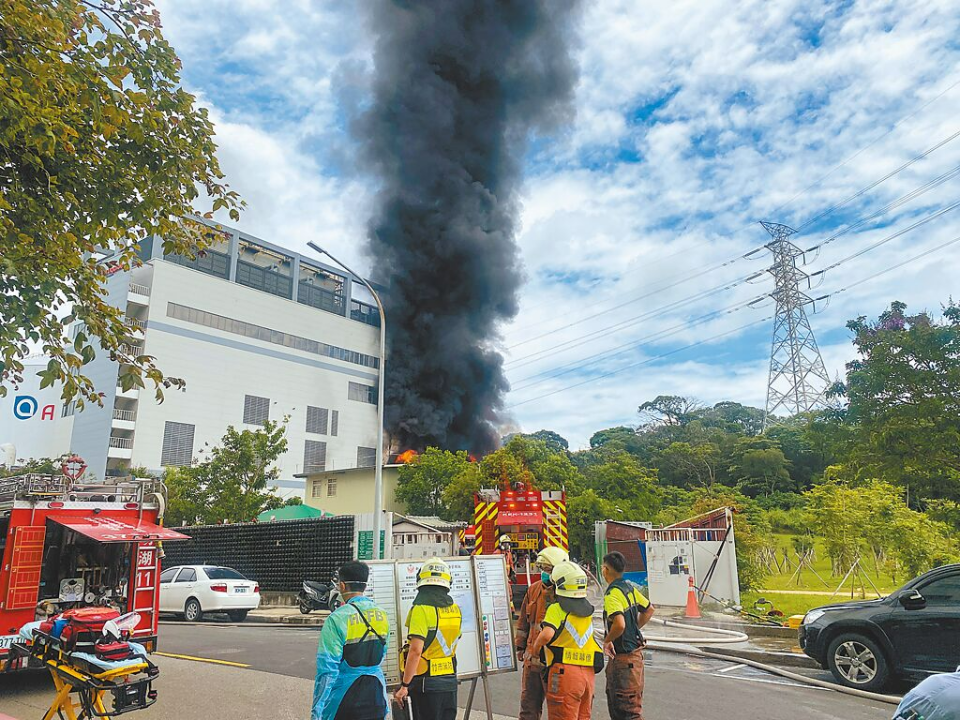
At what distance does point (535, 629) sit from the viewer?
5688 millimetres

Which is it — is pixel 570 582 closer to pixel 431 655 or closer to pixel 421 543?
pixel 431 655

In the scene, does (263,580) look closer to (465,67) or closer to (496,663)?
(496,663)

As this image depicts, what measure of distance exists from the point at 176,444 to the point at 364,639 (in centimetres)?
4237

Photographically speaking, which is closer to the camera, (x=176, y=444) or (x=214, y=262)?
(x=176, y=444)

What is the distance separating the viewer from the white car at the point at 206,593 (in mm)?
15672

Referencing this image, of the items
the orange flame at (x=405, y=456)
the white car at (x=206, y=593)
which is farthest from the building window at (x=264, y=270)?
the white car at (x=206, y=593)

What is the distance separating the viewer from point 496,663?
Result: 5.70 metres

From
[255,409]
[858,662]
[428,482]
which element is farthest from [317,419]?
[858,662]

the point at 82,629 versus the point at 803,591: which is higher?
the point at 82,629

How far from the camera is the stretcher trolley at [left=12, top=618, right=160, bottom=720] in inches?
210

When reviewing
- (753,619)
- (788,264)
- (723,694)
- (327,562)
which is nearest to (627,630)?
(723,694)

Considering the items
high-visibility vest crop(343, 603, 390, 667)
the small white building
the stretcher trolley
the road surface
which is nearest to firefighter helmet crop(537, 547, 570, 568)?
high-visibility vest crop(343, 603, 390, 667)

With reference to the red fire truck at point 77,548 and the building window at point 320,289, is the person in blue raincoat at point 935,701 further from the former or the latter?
the building window at point 320,289

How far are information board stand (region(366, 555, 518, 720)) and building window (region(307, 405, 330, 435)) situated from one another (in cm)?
4691
